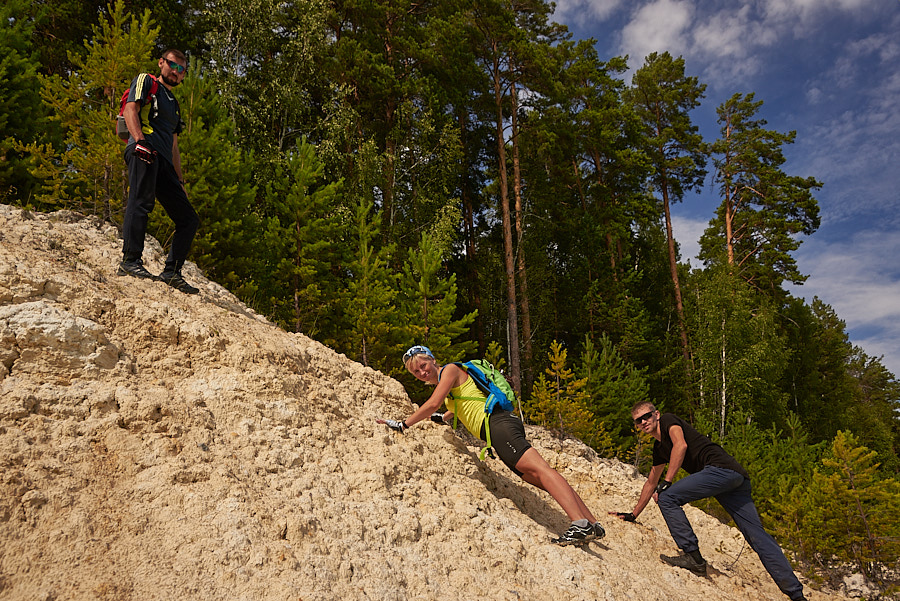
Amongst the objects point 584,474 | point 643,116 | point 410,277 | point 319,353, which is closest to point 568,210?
point 643,116

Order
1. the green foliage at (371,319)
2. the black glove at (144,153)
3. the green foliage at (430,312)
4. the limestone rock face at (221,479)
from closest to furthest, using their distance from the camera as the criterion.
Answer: the limestone rock face at (221,479) → the black glove at (144,153) → the green foliage at (371,319) → the green foliage at (430,312)

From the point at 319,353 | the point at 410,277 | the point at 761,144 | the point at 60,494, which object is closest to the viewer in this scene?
the point at 60,494

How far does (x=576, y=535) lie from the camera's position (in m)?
3.36

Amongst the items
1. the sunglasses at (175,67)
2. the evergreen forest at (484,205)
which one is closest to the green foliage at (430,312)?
the evergreen forest at (484,205)

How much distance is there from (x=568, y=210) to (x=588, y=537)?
68.0 feet

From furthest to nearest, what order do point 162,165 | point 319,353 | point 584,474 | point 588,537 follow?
1. point 584,474
2. point 319,353
3. point 162,165
4. point 588,537

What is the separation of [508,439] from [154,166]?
11.5ft

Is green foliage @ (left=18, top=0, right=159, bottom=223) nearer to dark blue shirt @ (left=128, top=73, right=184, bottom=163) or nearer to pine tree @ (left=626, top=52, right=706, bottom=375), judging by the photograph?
dark blue shirt @ (left=128, top=73, right=184, bottom=163)

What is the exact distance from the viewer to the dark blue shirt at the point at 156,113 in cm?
397

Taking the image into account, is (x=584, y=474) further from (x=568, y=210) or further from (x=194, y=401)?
(x=568, y=210)

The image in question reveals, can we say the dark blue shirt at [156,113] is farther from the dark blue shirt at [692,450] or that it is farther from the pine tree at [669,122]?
the pine tree at [669,122]

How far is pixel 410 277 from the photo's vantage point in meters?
12.1

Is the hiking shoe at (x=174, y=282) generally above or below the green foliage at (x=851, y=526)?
above

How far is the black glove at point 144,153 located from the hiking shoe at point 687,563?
5228 mm
